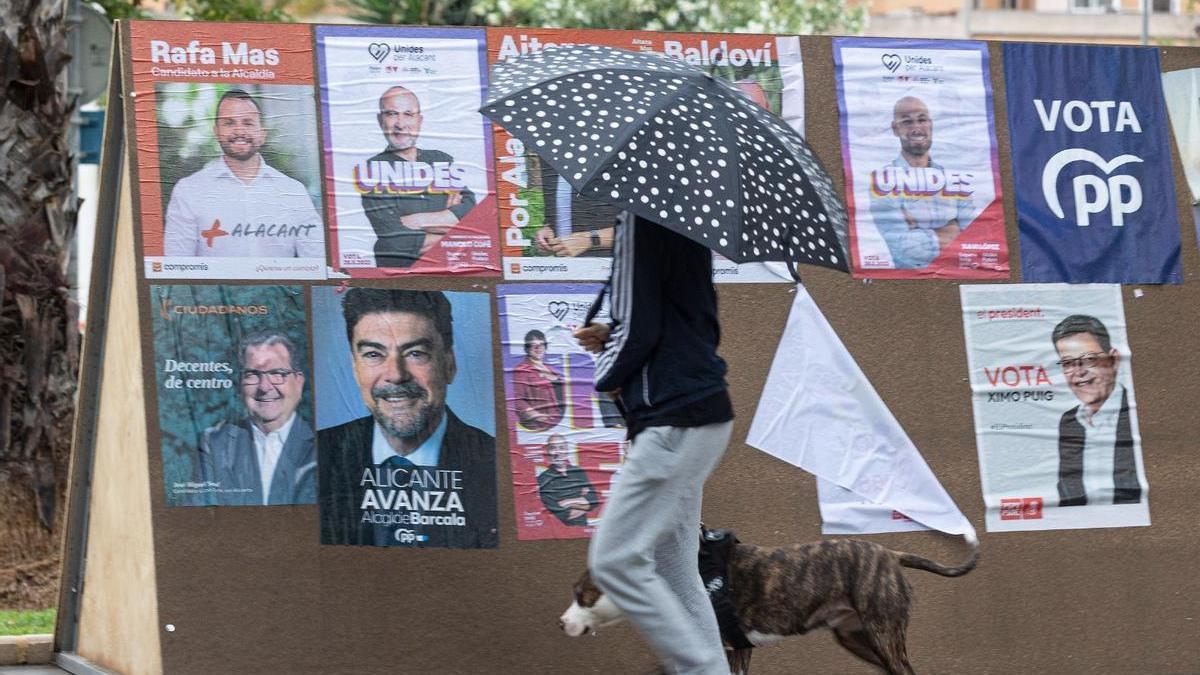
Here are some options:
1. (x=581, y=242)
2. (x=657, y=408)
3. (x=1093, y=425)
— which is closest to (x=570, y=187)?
(x=581, y=242)

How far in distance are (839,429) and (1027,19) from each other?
44051 millimetres

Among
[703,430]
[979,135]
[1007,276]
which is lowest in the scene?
[703,430]

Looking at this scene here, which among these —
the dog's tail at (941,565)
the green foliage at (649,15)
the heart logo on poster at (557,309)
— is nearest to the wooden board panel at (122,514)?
the heart logo on poster at (557,309)

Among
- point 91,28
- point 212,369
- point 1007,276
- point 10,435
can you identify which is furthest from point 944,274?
point 91,28

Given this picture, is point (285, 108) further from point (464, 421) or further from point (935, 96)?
point (935, 96)

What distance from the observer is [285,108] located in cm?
545

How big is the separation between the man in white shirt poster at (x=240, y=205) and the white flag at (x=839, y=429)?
1.79 m

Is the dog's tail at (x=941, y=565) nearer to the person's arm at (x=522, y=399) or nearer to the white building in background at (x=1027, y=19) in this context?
the person's arm at (x=522, y=399)

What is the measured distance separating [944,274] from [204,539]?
2946 millimetres

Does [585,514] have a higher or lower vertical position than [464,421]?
lower

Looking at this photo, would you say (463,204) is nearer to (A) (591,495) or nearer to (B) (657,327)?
(A) (591,495)

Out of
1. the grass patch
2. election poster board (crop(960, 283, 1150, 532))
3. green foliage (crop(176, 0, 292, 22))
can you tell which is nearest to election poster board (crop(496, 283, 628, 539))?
election poster board (crop(960, 283, 1150, 532))

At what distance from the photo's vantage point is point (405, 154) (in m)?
5.55

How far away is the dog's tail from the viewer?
5.47m
